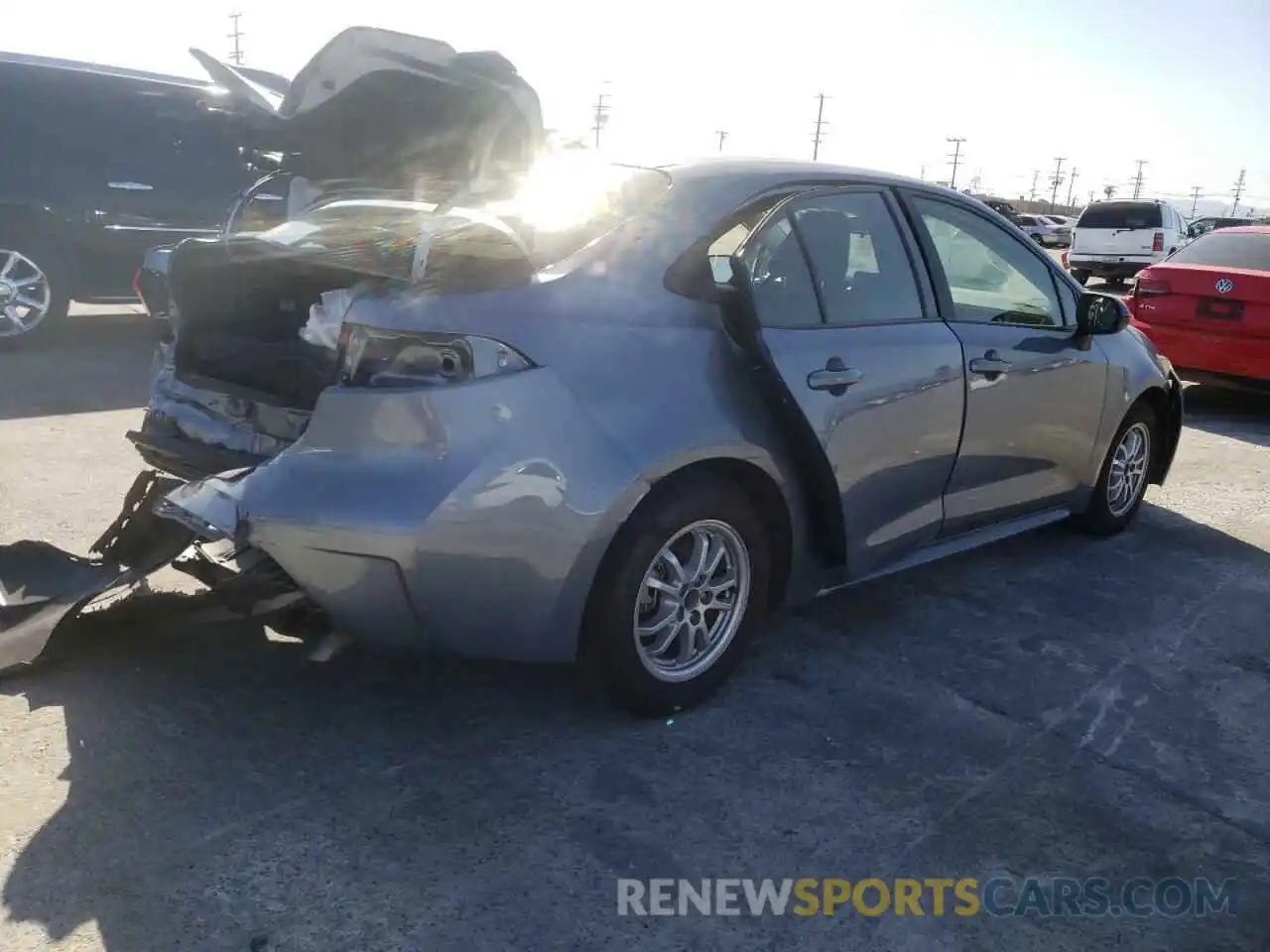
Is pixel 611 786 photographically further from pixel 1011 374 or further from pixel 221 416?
pixel 1011 374

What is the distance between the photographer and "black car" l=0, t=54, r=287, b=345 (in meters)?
8.67

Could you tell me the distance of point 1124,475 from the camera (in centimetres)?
532

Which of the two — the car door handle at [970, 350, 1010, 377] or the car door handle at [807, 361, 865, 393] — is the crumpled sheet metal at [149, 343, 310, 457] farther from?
the car door handle at [970, 350, 1010, 377]

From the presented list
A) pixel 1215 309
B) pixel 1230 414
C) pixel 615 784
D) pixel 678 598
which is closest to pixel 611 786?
pixel 615 784

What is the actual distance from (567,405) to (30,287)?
7.58 metres

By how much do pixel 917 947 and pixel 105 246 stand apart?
28.4ft

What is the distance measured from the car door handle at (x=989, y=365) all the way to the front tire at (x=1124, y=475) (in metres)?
1.28

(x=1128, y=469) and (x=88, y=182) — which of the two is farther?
(x=88, y=182)

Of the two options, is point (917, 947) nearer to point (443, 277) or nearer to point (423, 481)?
point (423, 481)

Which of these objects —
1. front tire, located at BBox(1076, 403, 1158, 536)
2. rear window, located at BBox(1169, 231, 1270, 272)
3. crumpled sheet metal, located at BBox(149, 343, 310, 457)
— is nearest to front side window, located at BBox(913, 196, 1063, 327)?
front tire, located at BBox(1076, 403, 1158, 536)

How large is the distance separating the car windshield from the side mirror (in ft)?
7.25

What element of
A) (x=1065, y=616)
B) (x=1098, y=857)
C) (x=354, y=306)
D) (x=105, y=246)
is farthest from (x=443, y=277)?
(x=105, y=246)

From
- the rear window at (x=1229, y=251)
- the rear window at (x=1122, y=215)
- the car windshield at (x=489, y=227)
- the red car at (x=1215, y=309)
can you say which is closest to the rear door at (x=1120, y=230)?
the rear window at (x=1122, y=215)

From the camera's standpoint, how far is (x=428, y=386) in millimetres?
2746
